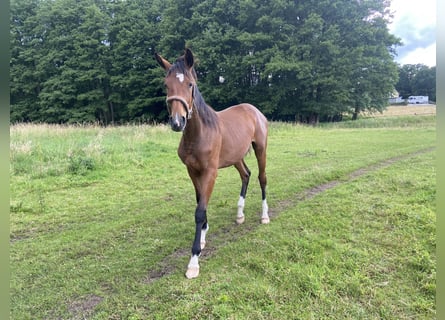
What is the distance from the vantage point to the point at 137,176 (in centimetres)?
646

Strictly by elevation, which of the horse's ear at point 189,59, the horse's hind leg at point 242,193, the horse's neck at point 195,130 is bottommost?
the horse's hind leg at point 242,193

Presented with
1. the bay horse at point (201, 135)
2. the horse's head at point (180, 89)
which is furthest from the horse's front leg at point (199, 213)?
the horse's head at point (180, 89)

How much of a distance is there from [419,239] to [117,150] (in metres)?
7.63

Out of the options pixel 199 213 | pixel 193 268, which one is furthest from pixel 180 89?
pixel 193 268

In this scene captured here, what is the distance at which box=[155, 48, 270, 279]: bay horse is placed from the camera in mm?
2529

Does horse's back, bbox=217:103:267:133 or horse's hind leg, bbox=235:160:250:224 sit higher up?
horse's back, bbox=217:103:267:133

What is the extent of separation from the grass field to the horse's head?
159cm

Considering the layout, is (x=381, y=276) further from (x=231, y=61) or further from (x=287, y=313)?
(x=231, y=61)

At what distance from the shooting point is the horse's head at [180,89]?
2428 mm

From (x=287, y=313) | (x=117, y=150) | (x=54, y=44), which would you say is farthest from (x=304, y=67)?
(x=54, y=44)

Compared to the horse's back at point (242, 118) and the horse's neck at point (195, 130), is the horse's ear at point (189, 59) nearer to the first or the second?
the horse's neck at point (195, 130)

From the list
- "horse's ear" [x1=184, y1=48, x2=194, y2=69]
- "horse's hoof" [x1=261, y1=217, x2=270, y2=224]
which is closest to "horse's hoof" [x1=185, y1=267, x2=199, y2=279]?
"horse's hoof" [x1=261, y1=217, x2=270, y2=224]

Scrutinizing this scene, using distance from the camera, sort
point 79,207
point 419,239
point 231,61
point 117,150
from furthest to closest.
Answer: point 231,61
point 117,150
point 79,207
point 419,239

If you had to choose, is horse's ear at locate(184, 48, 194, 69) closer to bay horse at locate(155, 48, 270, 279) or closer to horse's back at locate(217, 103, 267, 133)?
bay horse at locate(155, 48, 270, 279)
